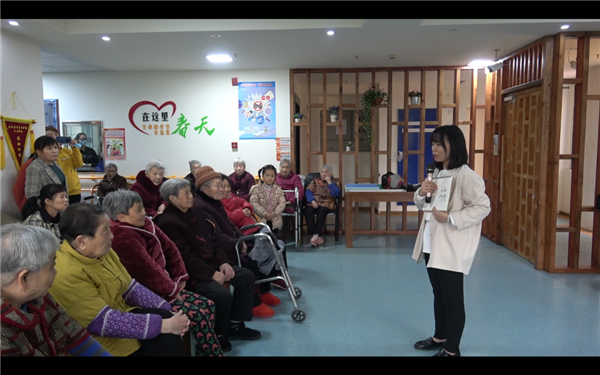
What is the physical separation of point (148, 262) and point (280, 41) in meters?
3.26

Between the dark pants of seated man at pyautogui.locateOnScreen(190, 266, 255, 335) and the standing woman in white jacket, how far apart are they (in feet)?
4.36

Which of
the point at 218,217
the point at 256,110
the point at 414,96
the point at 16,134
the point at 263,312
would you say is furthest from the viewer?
the point at 256,110

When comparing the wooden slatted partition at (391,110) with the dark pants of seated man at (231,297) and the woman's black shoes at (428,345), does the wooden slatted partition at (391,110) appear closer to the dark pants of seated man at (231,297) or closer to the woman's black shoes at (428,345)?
the dark pants of seated man at (231,297)

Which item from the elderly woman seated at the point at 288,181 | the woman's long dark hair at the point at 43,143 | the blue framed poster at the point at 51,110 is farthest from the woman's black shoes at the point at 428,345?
the blue framed poster at the point at 51,110

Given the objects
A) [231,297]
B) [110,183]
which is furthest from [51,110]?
[231,297]

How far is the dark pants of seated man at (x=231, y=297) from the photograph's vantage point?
2.57 meters

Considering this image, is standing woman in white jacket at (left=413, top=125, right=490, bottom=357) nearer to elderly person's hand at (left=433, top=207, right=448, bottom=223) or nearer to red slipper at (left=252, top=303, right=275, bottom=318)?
elderly person's hand at (left=433, top=207, right=448, bottom=223)

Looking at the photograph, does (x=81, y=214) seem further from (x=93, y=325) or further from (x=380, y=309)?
(x=380, y=309)

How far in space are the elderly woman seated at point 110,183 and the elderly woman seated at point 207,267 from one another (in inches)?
132

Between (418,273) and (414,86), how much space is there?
173 inches

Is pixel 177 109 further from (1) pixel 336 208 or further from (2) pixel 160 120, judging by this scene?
(1) pixel 336 208

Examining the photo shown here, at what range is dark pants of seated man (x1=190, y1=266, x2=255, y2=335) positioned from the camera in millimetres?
2570

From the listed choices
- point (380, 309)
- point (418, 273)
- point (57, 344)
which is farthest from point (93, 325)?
point (418, 273)

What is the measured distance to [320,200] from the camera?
586 cm
